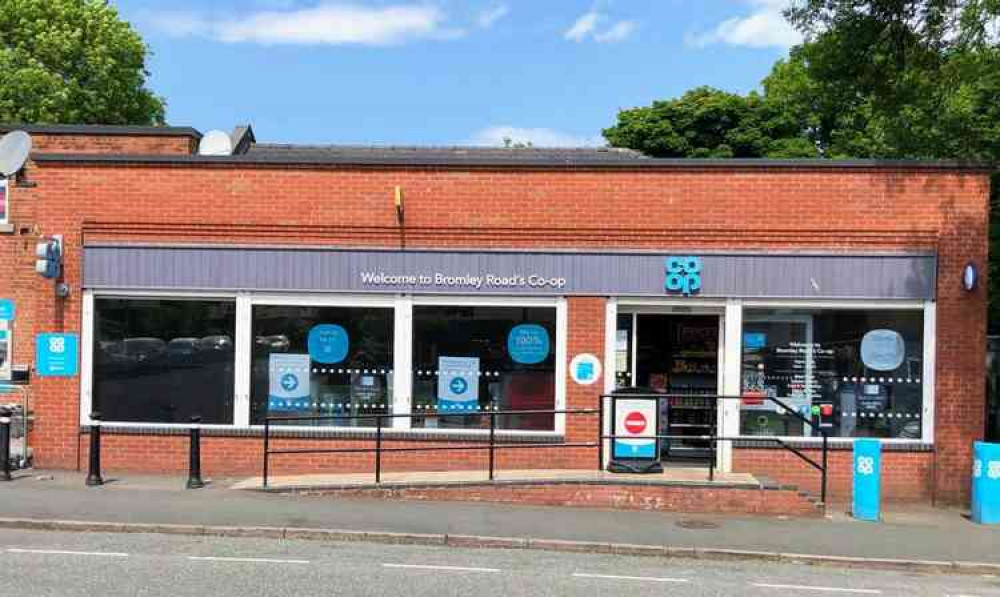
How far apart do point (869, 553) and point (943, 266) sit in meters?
4.93

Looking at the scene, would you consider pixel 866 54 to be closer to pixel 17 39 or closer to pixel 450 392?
pixel 450 392

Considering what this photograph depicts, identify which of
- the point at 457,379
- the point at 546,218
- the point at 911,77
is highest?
the point at 911,77

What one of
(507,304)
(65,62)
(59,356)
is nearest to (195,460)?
(59,356)

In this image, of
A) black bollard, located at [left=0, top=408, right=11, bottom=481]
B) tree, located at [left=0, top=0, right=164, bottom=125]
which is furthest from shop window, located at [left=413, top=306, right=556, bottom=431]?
tree, located at [left=0, top=0, right=164, bottom=125]

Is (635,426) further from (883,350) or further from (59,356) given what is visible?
(59,356)

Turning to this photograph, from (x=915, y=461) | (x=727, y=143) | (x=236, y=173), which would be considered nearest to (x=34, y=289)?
(x=236, y=173)

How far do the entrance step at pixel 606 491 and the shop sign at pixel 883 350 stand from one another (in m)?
2.47

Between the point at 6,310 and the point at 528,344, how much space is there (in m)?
7.74

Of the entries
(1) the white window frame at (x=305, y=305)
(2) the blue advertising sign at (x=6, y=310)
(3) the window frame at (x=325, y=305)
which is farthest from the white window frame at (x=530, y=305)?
(2) the blue advertising sign at (x=6, y=310)

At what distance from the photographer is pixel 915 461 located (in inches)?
504

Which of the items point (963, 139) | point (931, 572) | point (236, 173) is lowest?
point (931, 572)

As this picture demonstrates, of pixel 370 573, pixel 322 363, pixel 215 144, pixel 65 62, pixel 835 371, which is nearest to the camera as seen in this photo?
pixel 370 573

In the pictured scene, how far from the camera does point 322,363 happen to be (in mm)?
13547

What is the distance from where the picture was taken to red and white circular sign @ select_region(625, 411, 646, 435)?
12.1 metres
